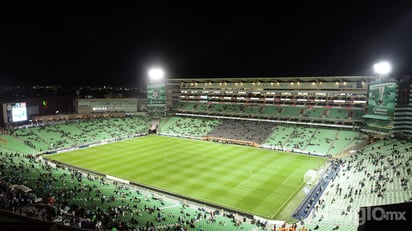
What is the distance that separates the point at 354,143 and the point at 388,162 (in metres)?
15.5

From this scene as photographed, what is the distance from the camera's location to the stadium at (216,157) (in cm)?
2531

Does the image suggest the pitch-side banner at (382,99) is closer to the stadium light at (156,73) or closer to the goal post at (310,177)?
the goal post at (310,177)

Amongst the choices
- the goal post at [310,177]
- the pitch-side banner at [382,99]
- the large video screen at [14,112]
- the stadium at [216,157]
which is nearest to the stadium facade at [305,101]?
the pitch-side banner at [382,99]

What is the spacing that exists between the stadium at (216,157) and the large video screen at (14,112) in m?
0.27

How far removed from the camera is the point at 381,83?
4919 centimetres

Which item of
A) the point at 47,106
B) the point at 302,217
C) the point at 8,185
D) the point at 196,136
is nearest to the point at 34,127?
the point at 47,106

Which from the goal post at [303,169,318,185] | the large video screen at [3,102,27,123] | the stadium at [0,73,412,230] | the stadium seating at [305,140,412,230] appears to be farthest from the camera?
the large video screen at [3,102,27,123]

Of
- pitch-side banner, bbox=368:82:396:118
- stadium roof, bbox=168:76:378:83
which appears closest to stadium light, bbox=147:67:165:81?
stadium roof, bbox=168:76:378:83

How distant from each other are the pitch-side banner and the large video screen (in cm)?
7247

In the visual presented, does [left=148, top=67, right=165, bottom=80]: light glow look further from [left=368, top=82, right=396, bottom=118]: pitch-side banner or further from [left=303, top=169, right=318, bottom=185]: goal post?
[left=303, top=169, right=318, bottom=185]: goal post

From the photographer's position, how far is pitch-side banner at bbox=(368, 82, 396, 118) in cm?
4719

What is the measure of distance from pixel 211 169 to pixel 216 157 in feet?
23.8

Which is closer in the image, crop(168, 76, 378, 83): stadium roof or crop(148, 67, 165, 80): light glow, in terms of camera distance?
crop(168, 76, 378, 83): stadium roof

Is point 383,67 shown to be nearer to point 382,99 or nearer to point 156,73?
point 382,99
